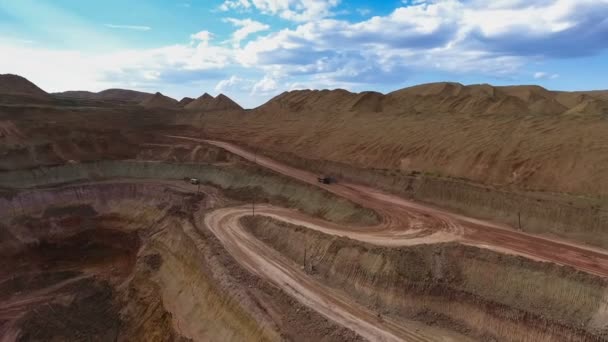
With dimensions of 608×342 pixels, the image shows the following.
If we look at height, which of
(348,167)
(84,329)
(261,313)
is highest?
(348,167)

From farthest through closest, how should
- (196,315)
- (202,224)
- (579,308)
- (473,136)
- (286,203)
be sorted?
(473,136) → (286,203) → (202,224) → (196,315) → (579,308)

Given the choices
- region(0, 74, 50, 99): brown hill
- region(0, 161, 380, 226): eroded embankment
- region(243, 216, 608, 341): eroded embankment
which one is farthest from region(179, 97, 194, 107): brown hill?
region(243, 216, 608, 341): eroded embankment

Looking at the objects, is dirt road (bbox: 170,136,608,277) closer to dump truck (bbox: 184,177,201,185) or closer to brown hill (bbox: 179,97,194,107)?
dump truck (bbox: 184,177,201,185)

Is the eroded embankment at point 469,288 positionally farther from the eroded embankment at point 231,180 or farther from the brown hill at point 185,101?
the brown hill at point 185,101

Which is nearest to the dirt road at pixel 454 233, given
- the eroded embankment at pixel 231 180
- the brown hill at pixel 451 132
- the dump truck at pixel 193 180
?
the eroded embankment at pixel 231 180

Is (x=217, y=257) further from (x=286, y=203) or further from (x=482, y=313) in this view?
(x=482, y=313)

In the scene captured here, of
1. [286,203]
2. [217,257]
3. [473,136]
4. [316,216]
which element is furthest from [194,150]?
[473,136]
